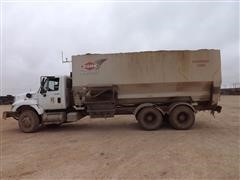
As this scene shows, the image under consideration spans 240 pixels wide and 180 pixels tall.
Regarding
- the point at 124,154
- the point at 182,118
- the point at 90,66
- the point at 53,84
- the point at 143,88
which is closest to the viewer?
the point at 124,154

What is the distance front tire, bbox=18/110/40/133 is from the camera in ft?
50.5

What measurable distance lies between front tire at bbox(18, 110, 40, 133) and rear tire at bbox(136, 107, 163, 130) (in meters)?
4.94

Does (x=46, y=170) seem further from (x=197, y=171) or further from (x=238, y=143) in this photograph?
(x=238, y=143)

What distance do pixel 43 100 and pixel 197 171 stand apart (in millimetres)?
9842

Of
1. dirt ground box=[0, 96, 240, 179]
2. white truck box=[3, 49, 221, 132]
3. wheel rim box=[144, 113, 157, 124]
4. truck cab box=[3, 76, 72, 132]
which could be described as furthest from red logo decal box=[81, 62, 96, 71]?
wheel rim box=[144, 113, 157, 124]

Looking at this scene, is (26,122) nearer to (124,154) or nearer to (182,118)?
(182,118)

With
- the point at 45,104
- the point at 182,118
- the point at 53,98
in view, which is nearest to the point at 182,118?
the point at 182,118

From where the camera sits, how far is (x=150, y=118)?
48.7ft

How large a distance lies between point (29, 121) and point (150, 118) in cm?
575

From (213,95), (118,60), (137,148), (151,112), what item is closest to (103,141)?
(137,148)

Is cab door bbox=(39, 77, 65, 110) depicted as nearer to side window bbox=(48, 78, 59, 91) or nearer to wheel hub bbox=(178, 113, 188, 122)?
side window bbox=(48, 78, 59, 91)

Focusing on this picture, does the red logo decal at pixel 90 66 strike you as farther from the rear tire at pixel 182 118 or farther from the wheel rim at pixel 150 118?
the rear tire at pixel 182 118

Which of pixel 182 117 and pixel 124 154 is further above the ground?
pixel 182 117

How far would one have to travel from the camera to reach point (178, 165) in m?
8.05
